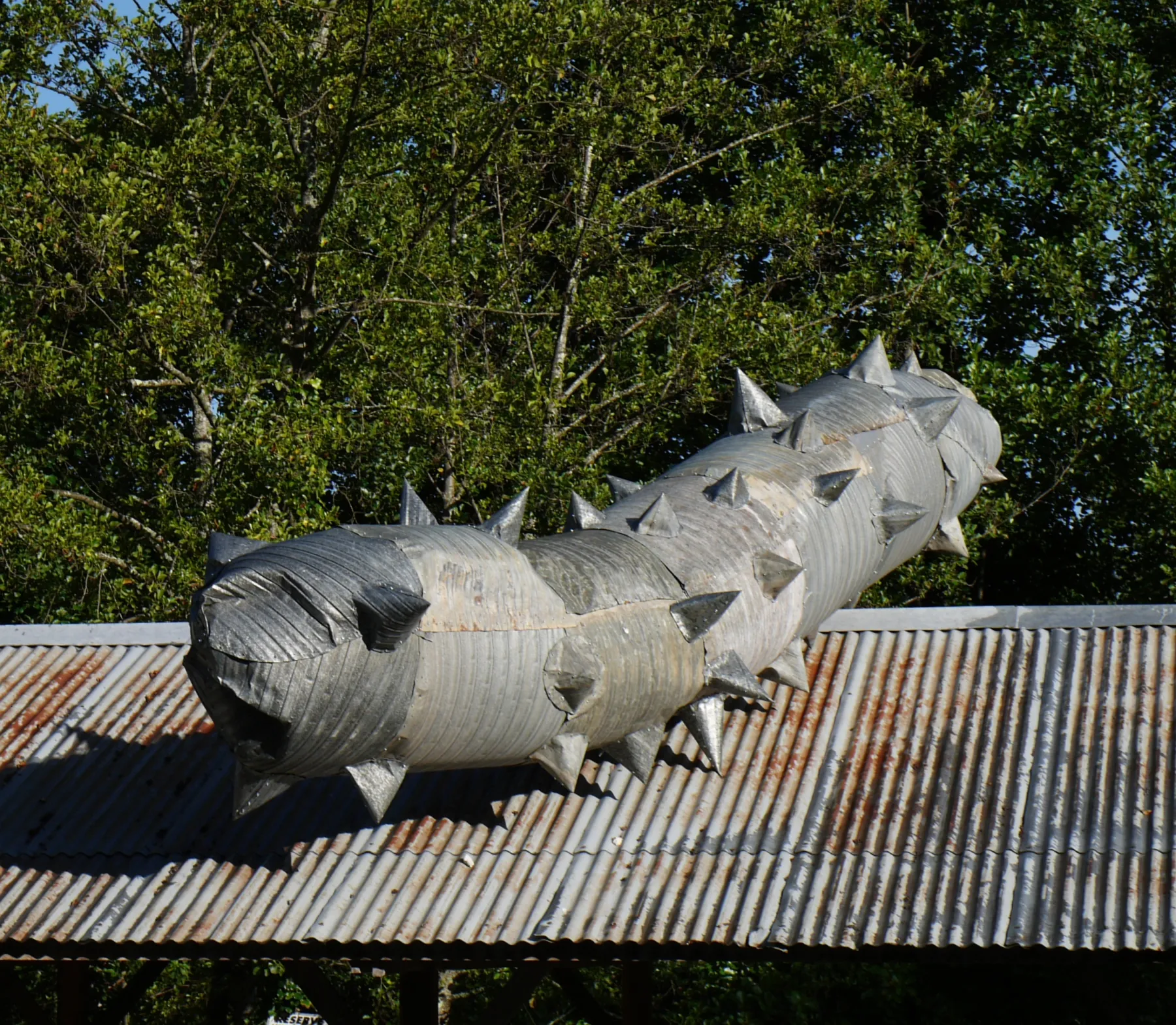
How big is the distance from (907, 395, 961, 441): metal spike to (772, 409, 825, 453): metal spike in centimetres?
85

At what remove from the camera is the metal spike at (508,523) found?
5559 mm

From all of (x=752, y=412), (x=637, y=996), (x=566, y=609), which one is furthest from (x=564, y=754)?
(x=637, y=996)

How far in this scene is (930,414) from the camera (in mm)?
7973

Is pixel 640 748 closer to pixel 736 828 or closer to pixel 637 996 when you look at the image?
pixel 736 828

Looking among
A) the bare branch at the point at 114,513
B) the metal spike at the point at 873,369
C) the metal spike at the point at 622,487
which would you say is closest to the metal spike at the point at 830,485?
the metal spike at the point at 622,487

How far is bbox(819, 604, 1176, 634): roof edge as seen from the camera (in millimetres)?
9172

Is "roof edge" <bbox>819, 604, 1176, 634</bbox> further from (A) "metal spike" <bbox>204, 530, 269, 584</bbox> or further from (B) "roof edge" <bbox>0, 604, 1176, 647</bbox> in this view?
(A) "metal spike" <bbox>204, 530, 269, 584</bbox>

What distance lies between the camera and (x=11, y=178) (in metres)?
15.1

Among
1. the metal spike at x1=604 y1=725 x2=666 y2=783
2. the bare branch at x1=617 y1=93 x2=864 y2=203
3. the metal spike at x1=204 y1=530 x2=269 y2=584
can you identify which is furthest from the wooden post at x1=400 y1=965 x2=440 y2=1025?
the bare branch at x1=617 y1=93 x2=864 y2=203

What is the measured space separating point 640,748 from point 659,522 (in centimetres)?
92

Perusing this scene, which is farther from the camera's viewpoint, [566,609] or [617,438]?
[617,438]

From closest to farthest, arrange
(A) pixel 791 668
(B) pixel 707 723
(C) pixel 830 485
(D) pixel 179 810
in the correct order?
(B) pixel 707 723, (C) pixel 830 485, (A) pixel 791 668, (D) pixel 179 810

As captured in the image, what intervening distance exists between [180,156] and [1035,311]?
10.1 metres

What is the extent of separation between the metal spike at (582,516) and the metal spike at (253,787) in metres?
1.71
